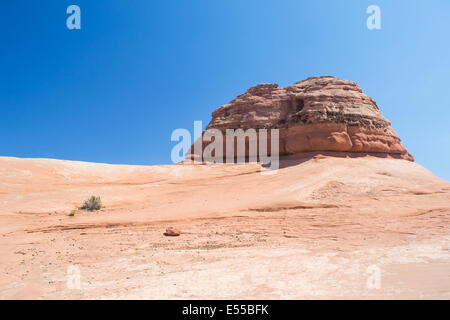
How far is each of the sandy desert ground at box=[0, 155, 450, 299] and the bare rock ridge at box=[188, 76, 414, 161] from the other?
258 centimetres

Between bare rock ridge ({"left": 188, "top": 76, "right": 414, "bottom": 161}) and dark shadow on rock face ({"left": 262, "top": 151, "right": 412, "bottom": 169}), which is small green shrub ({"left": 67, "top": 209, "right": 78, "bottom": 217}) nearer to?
dark shadow on rock face ({"left": 262, "top": 151, "right": 412, "bottom": 169})

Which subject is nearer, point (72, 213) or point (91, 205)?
point (72, 213)

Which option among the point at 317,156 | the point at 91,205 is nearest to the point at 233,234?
the point at 91,205

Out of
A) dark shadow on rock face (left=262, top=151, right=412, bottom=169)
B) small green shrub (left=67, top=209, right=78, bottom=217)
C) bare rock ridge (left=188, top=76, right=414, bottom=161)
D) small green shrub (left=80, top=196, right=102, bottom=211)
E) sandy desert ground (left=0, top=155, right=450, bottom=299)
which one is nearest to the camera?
sandy desert ground (left=0, top=155, right=450, bottom=299)

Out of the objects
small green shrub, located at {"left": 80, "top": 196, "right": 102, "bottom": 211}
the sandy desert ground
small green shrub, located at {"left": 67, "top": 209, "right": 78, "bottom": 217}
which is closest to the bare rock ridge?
the sandy desert ground

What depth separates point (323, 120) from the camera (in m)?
20.1

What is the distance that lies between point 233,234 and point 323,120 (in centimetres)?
1559

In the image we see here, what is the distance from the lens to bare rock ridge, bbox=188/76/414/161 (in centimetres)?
1981

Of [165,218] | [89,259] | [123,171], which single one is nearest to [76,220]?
[165,218]

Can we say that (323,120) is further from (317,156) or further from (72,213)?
(72,213)

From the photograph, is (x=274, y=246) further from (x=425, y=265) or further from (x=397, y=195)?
(x=397, y=195)
